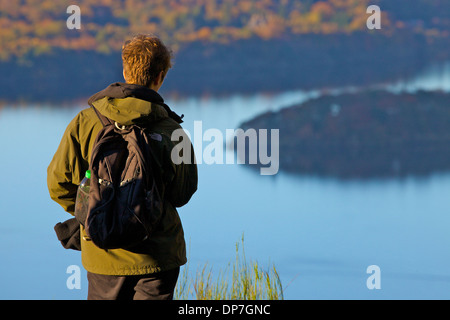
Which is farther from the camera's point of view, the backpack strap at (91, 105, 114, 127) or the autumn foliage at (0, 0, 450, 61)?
the autumn foliage at (0, 0, 450, 61)

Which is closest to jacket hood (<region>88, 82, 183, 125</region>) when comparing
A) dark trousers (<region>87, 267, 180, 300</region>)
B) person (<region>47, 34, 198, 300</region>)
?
person (<region>47, 34, 198, 300</region>)

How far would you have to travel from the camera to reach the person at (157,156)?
3.96 ft

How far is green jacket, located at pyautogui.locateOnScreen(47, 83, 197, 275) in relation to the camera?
1.20 meters

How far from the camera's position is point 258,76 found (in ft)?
73.2

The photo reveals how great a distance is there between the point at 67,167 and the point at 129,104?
18cm

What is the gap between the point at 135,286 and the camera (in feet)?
4.12

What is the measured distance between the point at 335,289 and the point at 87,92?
12975mm

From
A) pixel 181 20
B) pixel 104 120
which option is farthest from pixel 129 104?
pixel 181 20

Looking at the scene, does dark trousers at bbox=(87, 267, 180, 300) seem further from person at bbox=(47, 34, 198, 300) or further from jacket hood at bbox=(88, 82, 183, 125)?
jacket hood at bbox=(88, 82, 183, 125)

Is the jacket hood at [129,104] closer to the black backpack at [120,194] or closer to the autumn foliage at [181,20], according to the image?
the black backpack at [120,194]

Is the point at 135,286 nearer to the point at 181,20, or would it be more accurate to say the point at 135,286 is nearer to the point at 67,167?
the point at 67,167

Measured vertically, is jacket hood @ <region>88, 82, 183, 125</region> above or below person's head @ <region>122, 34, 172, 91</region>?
below

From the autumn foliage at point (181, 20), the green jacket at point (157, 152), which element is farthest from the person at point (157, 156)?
the autumn foliage at point (181, 20)

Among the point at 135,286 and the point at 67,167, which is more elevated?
the point at 67,167
